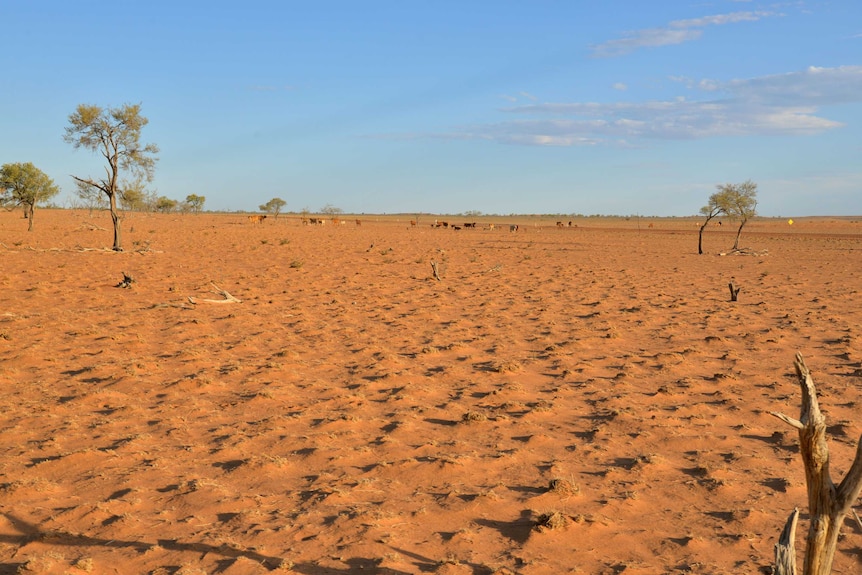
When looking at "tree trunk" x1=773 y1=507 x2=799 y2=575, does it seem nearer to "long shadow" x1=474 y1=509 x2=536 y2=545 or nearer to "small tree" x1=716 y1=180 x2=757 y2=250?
"long shadow" x1=474 y1=509 x2=536 y2=545

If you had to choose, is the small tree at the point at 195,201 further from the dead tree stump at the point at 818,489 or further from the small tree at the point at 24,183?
the dead tree stump at the point at 818,489

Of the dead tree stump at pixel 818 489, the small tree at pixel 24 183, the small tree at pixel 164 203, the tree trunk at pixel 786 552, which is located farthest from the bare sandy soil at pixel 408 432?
the small tree at pixel 164 203

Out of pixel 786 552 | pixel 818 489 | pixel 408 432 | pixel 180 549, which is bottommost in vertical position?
pixel 180 549

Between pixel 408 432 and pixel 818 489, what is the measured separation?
15.0ft

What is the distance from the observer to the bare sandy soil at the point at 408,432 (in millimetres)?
4910

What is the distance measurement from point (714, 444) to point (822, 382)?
3.25 m

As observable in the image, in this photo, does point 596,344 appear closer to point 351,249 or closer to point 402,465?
point 402,465

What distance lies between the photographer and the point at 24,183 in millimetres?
38094

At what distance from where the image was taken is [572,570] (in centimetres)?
459

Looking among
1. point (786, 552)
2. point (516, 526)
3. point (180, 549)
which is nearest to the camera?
point (786, 552)

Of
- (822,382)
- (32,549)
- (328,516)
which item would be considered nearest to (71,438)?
(32,549)

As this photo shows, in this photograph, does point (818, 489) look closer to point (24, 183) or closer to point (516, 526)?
point (516, 526)

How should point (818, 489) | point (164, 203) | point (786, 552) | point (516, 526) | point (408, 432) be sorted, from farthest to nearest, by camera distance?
point (164, 203), point (408, 432), point (516, 526), point (786, 552), point (818, 489)

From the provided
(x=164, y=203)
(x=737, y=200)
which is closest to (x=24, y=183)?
(x=737, y=200)
